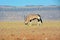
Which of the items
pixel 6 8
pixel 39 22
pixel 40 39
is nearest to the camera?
pixel 40 39

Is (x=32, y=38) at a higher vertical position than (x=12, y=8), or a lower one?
higher

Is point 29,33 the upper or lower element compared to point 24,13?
upper

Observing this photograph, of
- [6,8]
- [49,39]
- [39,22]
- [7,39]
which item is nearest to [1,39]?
[7,39]

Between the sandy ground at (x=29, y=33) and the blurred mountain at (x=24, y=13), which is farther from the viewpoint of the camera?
the blurred mountain at (x=24, y=13)

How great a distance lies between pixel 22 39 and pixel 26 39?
0.17 meters

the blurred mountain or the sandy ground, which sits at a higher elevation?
the sandy ground

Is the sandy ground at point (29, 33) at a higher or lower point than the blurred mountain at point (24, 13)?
higher

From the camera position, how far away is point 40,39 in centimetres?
1104

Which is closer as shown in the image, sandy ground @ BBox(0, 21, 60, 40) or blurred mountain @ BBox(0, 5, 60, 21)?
sandy ground @ BBox(0, 21, 60, 40)

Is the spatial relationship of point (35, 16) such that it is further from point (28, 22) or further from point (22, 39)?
point (22, 39)

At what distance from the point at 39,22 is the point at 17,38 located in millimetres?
9834

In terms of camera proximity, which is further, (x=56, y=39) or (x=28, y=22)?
(x=28, y=22)

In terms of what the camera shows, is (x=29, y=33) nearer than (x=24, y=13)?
Yes

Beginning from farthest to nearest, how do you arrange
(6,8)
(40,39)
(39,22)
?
(6,8) → (39,22) → (40,39)
